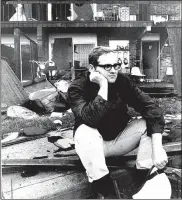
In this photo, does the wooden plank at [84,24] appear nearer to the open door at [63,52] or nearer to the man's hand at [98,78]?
the open door at [63,52]

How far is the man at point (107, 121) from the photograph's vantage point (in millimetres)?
2328

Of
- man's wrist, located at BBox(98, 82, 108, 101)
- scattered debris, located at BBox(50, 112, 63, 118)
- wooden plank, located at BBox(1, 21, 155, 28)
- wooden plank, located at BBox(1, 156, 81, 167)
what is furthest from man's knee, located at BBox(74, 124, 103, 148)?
wooden plank, located at BBox(1, 21, 155, 28)

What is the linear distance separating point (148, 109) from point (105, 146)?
1.70ft

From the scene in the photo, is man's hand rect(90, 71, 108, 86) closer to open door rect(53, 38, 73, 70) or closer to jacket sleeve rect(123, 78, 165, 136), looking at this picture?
jacket sleeve rect(123, 78, 165, 136)

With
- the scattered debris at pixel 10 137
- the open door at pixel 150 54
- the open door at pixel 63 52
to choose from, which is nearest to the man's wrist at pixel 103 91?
the scattered debris at pixel 10 137

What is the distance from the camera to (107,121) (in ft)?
8.72

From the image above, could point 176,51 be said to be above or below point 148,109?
above

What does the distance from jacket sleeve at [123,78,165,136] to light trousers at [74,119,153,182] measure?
0.28 ft

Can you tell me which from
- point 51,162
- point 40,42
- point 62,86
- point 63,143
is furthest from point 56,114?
point 40,42

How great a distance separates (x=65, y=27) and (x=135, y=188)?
10.8m

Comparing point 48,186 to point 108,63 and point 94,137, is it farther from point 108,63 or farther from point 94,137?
point 108,63

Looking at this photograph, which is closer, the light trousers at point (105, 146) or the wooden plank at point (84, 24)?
the light trousers at point (105, 146)

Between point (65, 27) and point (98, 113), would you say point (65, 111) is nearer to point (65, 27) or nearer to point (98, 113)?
point (98, 113)

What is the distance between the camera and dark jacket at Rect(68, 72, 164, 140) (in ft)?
8.27
